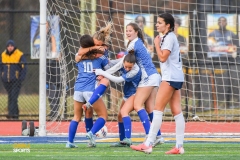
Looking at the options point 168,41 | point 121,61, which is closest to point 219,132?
point 121,61

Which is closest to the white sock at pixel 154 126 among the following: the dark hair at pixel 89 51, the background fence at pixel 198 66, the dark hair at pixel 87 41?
the dark hair at pixel 89 51

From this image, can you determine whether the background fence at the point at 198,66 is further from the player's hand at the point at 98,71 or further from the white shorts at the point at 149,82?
the white shorts at the point at 149,82

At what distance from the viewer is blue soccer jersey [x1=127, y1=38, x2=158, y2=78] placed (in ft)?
38.4

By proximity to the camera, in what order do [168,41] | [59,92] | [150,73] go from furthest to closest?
1. [59,92]
2. [150,73]
3. [168,41]

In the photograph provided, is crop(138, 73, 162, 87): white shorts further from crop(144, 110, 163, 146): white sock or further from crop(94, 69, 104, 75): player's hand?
crop(144, 110, 163, 146): white sock

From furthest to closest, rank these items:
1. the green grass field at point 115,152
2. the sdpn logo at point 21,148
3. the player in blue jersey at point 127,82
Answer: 1. the player in blue jersey at point 127,82
2. the sdpn logo at point 21,148
3. the green grass field at point 115,152

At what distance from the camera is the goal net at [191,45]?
724 inches

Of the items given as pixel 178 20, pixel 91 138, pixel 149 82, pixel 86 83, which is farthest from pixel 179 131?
pixel 178 20

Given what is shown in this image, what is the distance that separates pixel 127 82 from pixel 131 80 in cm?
20

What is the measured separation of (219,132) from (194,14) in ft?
12.6

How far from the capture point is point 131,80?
A: 11656 mm

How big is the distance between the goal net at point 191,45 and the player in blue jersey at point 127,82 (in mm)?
5990

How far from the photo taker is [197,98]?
768 inches

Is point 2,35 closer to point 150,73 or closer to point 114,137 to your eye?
point 114,137
